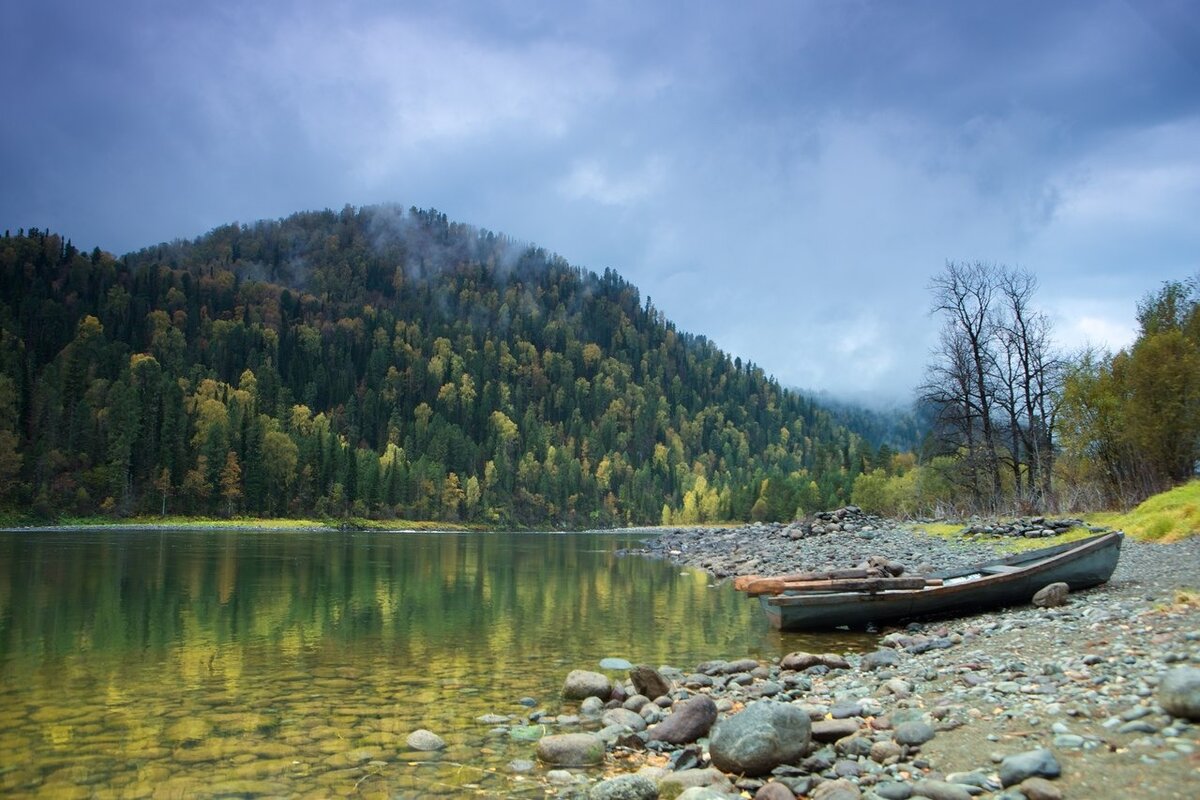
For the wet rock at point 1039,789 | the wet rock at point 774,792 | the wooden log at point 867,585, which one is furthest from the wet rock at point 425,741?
the wooden log at point 867,585

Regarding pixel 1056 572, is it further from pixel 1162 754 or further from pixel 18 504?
pixel 18 504

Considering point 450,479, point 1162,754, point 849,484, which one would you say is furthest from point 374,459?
point 1162,754

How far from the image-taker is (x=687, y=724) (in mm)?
9797

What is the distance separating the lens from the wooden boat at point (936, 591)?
16.8 m

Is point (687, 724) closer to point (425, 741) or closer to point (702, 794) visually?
point (702, 794)

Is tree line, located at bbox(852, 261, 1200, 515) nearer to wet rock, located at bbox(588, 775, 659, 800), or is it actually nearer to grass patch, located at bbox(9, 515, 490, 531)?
wet rock, located at bbox(588, 775, 659, 800)

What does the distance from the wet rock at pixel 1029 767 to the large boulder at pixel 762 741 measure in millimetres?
2185

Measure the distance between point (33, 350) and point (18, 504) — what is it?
78223 mm

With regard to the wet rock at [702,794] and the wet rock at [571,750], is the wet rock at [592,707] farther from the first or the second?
the wet rock at [702,794]

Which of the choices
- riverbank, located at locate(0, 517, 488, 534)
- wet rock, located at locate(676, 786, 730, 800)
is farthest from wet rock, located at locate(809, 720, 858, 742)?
riverbank, located at locate(0, 517, 488, 534)

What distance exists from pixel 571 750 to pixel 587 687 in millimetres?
3130

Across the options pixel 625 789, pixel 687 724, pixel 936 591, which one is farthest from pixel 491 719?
pixel 936 591

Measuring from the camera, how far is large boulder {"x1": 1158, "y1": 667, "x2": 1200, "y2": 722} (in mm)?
6629

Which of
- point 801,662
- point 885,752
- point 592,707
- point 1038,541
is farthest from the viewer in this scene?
point 1038,541
